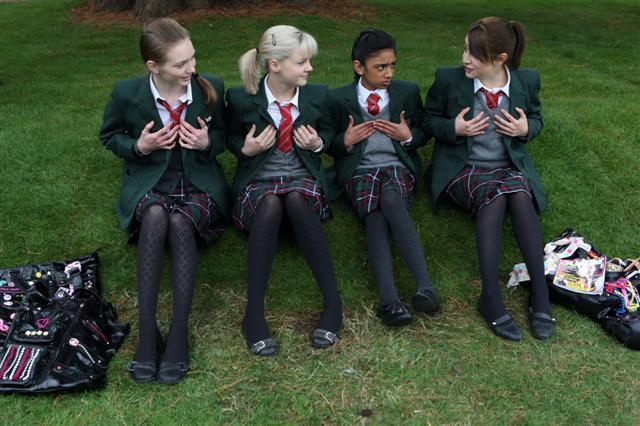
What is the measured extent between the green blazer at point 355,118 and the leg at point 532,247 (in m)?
0.78

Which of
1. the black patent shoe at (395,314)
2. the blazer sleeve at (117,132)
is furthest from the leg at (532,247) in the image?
the blazer sleeve at (117,132)

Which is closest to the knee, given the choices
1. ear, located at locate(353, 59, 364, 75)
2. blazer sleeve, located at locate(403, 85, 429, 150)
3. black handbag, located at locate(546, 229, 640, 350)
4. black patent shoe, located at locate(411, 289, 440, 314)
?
black patent shoe, located at locate(411, 289, 440, 314)

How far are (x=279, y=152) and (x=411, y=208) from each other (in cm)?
107

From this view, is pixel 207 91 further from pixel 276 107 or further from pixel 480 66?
pixel 480 66

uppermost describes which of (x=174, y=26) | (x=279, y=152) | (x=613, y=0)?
(x=174, y=26)

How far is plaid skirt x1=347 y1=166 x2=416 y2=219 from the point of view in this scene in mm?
4035

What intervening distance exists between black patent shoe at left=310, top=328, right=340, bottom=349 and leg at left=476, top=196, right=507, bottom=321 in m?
0.91

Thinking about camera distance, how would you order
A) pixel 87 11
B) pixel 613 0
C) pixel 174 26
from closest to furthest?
1. pixel 174 26
2. pixel 87 11
3. pixel 613 0

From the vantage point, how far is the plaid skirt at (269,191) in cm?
383

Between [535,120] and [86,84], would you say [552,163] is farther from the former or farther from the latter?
[86,84]

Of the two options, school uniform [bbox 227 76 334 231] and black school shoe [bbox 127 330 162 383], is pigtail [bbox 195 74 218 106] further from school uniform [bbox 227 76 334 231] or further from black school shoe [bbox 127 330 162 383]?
black school shoe [bbox 127 330 162 383]

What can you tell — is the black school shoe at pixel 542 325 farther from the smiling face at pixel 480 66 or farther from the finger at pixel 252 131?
the finger at pixel 252 131

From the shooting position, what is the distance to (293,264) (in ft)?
13.8

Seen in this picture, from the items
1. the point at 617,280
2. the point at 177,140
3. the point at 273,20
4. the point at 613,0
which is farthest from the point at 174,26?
the point at 613,0
